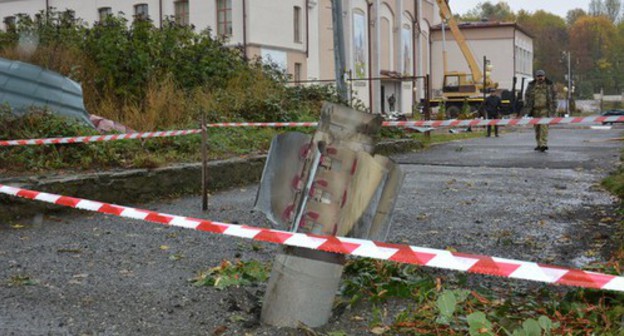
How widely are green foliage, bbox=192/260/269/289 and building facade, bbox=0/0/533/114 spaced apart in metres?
17.6

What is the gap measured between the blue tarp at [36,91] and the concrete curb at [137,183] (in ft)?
6.46

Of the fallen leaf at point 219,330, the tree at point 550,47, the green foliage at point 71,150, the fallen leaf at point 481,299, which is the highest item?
the tree at point 550,47

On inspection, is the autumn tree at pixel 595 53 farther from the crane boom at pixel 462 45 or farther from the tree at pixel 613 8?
the crane boom at pixel 462 45

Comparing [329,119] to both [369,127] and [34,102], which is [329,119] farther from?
[34,102]

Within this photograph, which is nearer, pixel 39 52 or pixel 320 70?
pixel 39 52

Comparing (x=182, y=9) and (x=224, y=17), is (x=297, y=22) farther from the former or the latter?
(x=182, y=9)

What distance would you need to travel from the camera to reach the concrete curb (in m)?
7.52

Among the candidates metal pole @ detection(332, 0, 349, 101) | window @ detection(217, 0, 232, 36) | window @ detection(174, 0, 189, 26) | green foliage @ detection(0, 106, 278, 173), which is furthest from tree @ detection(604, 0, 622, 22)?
green foliage @ detection(0, 106, 278, 173)

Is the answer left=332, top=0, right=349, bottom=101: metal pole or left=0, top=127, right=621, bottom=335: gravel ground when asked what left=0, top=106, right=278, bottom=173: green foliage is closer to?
left=0, top=127, right=621, bottom=335: gravel ground

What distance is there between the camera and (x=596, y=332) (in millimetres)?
3475

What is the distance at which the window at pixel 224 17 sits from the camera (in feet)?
107

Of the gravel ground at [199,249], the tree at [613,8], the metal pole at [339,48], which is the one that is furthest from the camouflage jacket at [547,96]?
the tree at [613,8]

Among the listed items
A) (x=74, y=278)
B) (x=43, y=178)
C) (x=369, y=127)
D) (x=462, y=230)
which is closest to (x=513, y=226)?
(x=462, y=230)

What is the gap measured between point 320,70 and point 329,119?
3382 centimetres
